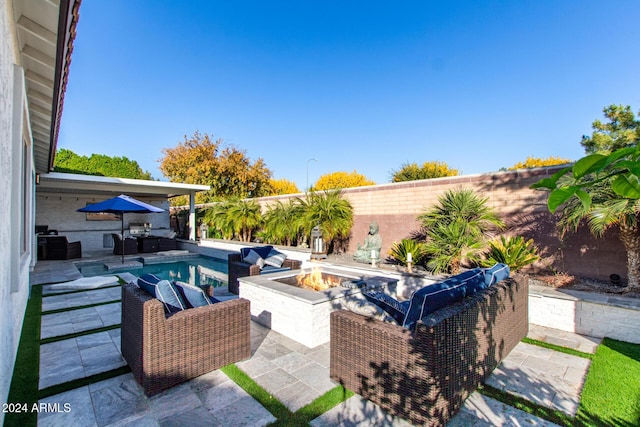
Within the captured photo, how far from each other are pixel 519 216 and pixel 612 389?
429 cm

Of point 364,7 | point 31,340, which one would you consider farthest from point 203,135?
point 31,340

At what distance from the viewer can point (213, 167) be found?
2280 cm

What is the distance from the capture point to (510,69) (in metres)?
10.8

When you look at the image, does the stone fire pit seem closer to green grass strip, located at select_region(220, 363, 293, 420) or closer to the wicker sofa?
the wicker sofa

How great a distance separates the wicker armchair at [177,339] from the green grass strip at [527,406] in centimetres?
259

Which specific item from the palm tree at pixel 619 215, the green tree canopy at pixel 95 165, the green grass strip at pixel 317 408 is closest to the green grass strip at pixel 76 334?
the green grass strip at pixel 317 408

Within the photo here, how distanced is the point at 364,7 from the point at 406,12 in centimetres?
145

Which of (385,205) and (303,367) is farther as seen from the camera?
(385,205)

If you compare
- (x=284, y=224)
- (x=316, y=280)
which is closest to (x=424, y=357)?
(x=316, y=280)

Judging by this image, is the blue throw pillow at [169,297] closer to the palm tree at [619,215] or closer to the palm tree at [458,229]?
the palm tree at [458,229]

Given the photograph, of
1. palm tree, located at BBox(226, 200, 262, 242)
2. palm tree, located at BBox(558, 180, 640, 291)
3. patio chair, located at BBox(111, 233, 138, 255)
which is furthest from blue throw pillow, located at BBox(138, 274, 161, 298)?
patio chair, located at BBox(111, 233, 138, 255)

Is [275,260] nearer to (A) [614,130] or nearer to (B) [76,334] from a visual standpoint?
(B) [76,334]

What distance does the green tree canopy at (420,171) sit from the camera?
782 inches

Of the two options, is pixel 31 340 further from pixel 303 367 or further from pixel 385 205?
pixel 385 205
